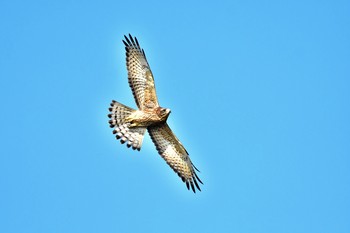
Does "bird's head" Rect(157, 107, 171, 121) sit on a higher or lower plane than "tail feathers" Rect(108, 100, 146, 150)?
higher

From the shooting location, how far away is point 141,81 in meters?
13.7

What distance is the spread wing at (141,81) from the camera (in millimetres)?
13594

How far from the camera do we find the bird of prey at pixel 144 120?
1353 cm

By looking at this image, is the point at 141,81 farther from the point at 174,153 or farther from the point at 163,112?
the point at 174,153

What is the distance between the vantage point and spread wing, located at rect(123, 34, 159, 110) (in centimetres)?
1359

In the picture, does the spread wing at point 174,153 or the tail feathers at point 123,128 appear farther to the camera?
the spread wing at point 174,153

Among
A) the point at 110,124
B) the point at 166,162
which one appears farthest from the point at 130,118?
the point at 166,162

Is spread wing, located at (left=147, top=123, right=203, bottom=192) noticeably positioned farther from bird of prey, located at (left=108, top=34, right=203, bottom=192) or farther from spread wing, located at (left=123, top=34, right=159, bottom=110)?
spread wing, located at (left=123, top=34, right=159, bottom=110)

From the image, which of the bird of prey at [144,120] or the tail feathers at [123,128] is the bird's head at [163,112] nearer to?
the bird of prey at [144,120]

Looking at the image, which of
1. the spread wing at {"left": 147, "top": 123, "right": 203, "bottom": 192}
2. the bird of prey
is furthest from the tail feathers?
the spread wing at {"left": 147, "top": 123, "right": 203, "bottom": 192}

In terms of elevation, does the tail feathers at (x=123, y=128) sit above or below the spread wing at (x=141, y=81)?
below

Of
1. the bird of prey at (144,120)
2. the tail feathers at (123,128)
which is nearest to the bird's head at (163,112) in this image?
the bird of prey at (144,120)

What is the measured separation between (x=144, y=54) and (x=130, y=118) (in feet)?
4.83

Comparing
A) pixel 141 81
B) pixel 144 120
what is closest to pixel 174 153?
pixel 144 120
